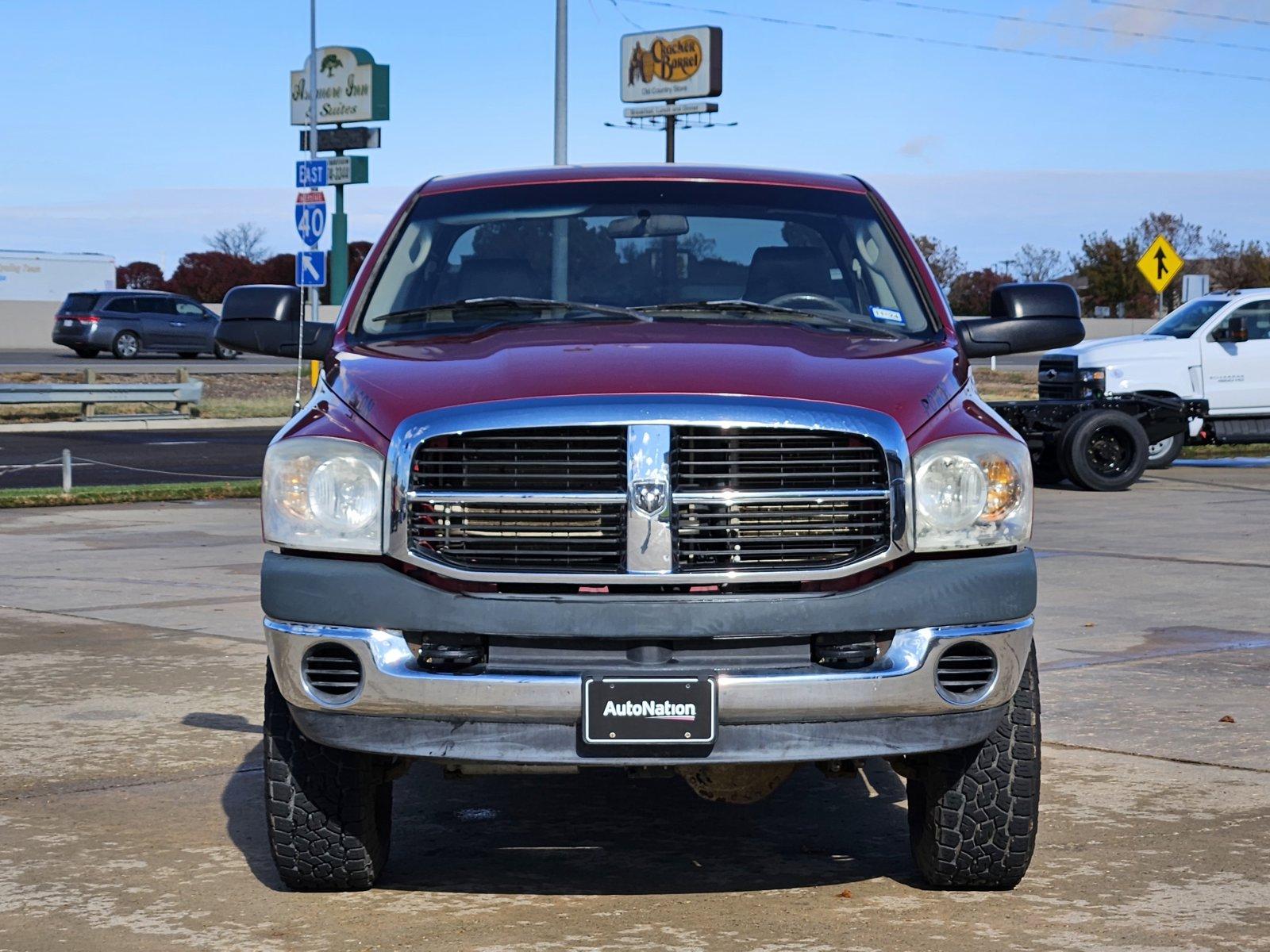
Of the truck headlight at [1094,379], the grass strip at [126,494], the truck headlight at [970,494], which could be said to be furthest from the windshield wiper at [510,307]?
the truck headlight at [1094,379]

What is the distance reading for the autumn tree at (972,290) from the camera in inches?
3236

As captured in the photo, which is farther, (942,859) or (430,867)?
(430,867)

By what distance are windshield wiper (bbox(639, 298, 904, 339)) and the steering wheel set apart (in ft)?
0.31

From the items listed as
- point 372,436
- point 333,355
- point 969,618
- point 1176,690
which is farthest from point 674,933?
point 1176,690

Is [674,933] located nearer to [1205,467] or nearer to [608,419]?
[608,419]

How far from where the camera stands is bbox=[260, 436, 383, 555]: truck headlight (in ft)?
14.2

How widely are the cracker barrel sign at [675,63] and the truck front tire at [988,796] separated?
230 ft

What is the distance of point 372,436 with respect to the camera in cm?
438

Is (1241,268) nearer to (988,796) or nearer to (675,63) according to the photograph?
(675,63)

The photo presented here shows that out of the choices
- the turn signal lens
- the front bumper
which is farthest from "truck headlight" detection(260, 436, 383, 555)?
the turn signal lens

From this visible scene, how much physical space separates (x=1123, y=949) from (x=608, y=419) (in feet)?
5.55

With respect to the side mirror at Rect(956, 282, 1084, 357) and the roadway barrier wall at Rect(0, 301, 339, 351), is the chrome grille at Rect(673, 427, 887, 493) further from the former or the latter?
the roadway barrier wall at Rect(0, 301, 339, 351)

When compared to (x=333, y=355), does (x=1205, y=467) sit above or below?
below

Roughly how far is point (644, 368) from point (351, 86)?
72.7 meters
